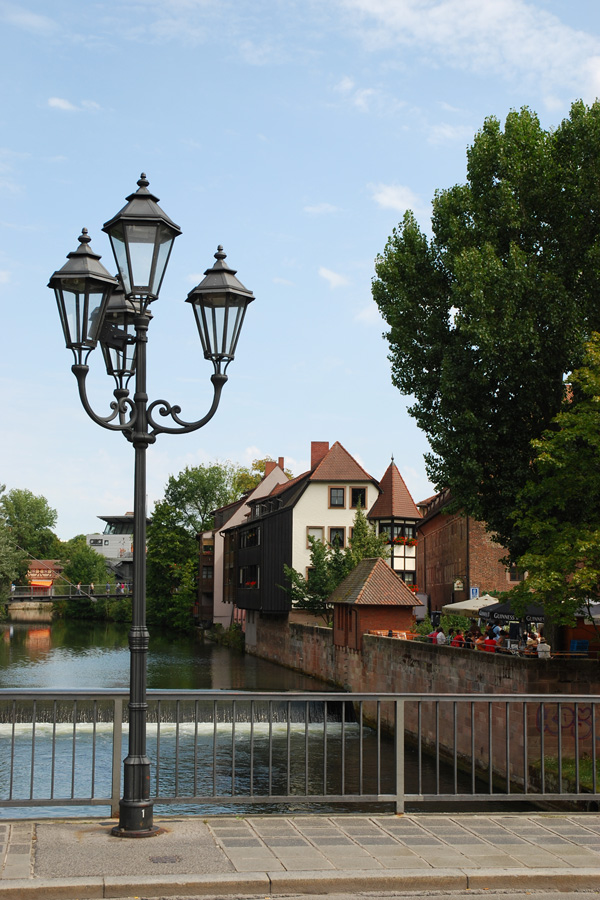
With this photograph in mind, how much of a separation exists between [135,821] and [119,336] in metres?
4.36

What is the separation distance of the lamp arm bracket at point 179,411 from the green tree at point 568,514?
12.8 m

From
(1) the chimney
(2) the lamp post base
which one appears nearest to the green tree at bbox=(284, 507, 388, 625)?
(1) the chimney

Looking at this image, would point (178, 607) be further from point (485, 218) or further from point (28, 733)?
point (485, 218)

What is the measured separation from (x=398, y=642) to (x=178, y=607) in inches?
2310

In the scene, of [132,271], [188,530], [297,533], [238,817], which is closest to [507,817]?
[238,817]

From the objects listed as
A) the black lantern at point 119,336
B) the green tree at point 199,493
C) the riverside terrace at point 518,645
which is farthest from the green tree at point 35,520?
the black lantern at point 119,336

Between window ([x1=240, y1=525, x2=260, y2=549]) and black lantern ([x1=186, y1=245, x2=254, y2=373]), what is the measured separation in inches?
2128

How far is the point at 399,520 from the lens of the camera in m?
56.5

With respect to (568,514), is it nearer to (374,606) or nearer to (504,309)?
(504,309)

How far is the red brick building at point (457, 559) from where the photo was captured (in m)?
49.3

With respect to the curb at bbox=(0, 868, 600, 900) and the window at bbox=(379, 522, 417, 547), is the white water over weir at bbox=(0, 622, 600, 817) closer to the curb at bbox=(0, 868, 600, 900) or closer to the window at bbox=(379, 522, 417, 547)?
the curb at bbox=(0, 868, 600, 900)

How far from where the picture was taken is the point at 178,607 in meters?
87.4

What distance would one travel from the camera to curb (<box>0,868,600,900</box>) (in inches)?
240

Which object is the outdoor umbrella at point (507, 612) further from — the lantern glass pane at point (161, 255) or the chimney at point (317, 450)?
the chimney at point (317, 450)
